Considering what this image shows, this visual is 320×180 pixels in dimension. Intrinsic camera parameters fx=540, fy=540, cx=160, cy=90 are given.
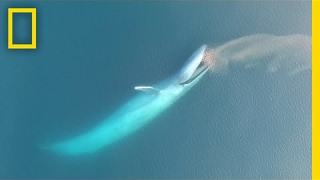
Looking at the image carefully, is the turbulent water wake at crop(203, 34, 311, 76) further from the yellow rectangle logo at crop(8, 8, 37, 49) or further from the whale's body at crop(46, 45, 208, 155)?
the yellow rectangle logo at crop(8, 8, 37, 49)

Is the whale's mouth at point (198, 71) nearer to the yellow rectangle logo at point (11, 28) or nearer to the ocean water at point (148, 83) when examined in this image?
the ocean water at point (148, 83)

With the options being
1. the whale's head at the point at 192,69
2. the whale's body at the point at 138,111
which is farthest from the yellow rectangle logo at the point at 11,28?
the whale's head at the point at 192,69

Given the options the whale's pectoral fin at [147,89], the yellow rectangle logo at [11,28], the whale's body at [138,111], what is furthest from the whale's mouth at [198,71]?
the yellow rectangle logo at [11,28]

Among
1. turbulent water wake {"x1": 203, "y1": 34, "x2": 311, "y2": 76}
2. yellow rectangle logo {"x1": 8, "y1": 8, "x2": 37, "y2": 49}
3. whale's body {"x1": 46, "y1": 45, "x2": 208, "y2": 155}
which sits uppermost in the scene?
yellow rectangle logo {"x1": 8, "y1": 8, "x2": 37, "y2": 49}

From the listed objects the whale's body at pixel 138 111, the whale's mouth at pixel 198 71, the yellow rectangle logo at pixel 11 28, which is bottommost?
the whale's body at pixel 138 111

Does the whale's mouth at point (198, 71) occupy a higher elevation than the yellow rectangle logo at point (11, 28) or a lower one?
lower

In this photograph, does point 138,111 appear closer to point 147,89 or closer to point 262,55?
point 147,89

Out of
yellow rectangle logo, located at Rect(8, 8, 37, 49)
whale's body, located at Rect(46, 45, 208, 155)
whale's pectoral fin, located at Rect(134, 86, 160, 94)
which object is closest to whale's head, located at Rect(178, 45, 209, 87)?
whale's body, located at Rect(46, 45, 208, 155)
